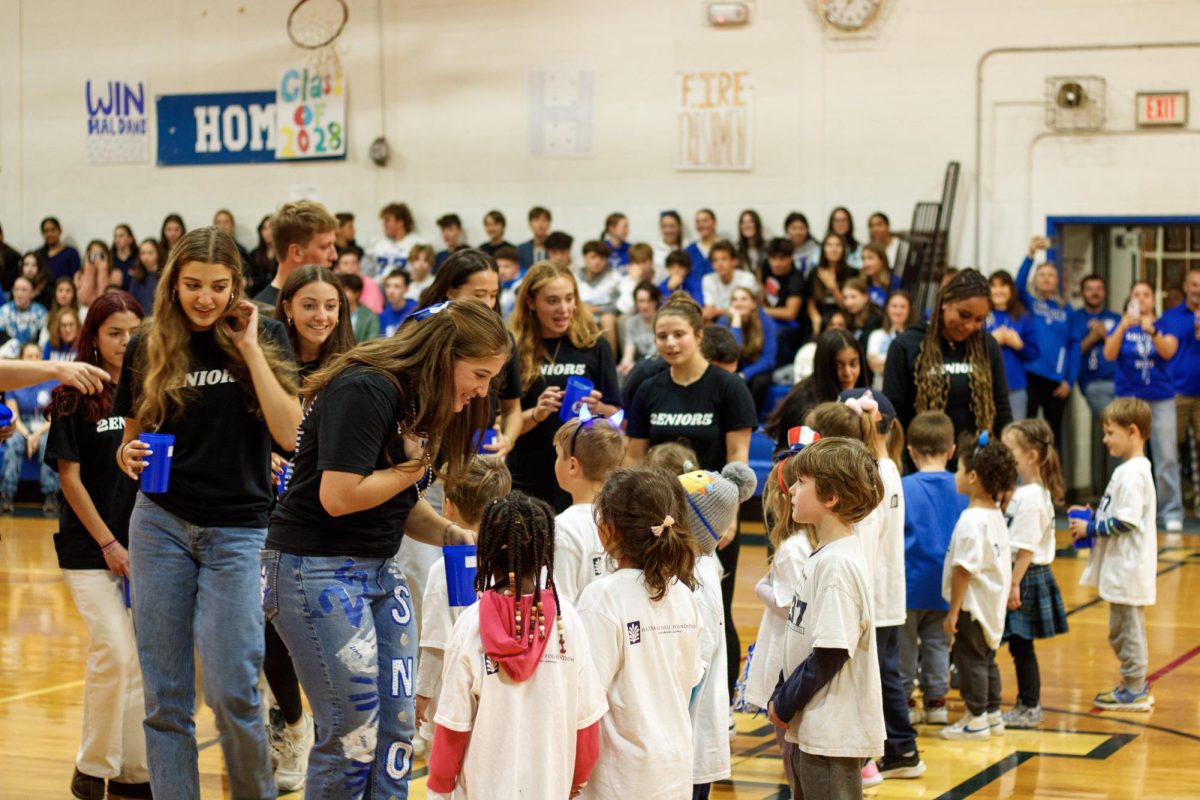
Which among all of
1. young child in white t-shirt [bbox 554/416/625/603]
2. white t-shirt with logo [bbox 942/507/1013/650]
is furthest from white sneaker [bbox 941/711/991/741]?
young child in white t-shirt [bbox 554/416/625/603]

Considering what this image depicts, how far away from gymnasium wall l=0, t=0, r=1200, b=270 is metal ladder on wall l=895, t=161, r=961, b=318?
0.17m

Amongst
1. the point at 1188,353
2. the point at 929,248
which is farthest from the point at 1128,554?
the point at 929,248

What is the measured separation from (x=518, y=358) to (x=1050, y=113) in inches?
333

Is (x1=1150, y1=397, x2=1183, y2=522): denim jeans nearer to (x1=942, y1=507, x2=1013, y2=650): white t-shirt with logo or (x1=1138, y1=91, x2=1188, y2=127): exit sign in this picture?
(x1=1138, y1=91, x2=1188, y2=127): exit sign

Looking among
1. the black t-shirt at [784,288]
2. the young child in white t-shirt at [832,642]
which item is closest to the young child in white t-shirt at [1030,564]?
the young child in white t-shirt at [832,642]

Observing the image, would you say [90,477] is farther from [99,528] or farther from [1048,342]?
[1048,342]

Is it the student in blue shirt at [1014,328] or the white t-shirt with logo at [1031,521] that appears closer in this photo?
the white t-shirt with logo at [1031,521]

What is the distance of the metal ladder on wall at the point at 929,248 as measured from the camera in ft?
40.2

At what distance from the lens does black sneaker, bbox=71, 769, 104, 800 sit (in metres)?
4.68

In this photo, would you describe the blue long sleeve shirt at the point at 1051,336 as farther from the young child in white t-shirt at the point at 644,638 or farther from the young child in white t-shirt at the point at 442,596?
the young child in white t-shirt at the point at 644,638

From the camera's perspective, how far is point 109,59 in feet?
50.4

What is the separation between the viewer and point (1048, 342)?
38.1ft

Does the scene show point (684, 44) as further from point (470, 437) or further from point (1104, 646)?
point (470, 437)

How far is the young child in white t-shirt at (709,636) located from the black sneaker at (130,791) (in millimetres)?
1801
